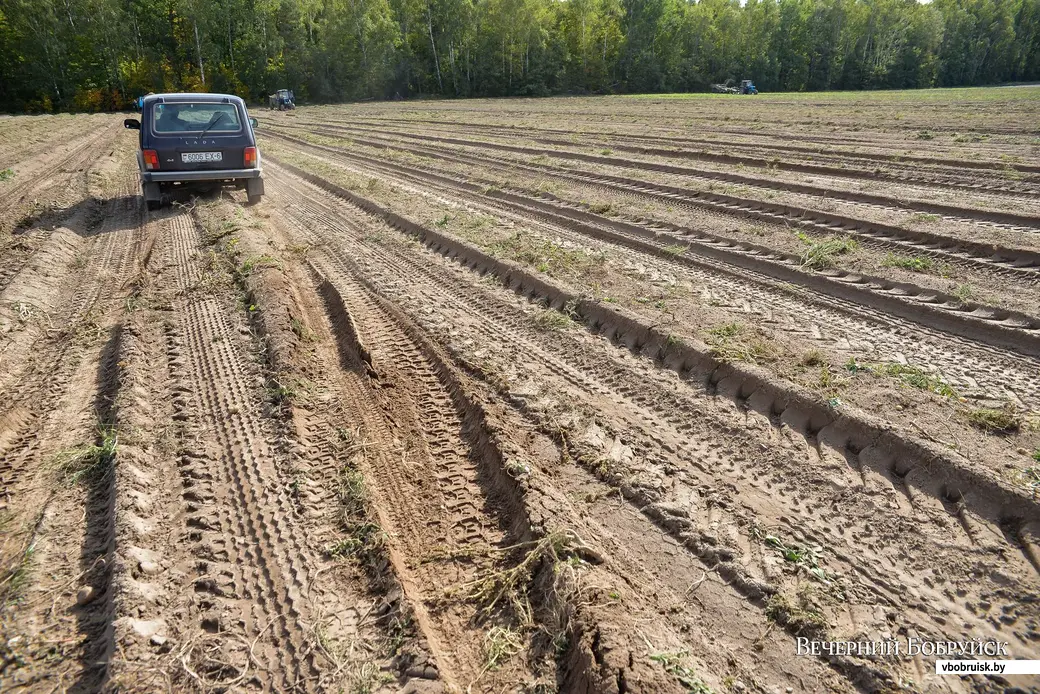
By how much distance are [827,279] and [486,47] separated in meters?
58.9

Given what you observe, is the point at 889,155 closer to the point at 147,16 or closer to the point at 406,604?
the point at 406,604

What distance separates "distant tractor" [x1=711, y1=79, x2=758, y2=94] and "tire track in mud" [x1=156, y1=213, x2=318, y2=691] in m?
57.5

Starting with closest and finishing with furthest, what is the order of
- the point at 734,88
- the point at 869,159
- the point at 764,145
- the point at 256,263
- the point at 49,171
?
the point at 256,263
the point at 869,159
the point at 764,145
the point at 49,171
the point at 734,88

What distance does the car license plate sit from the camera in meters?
10.2

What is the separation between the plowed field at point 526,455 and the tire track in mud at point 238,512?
2 cm

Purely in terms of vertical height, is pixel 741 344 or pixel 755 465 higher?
pixel 741 344

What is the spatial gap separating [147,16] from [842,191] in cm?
6416

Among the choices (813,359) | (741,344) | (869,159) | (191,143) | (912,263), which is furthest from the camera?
(869,159)

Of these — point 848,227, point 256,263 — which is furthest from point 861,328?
point 256,263

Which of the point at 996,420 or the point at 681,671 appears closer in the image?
the point at 681,671

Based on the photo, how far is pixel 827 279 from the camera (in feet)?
21.2

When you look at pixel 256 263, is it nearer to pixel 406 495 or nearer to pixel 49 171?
pixel 406 495

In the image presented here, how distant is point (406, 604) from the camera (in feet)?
9.04

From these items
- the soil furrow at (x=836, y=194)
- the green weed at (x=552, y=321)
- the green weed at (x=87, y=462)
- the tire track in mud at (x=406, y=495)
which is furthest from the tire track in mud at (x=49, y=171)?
the soil furrow at (x=836, y=194)
